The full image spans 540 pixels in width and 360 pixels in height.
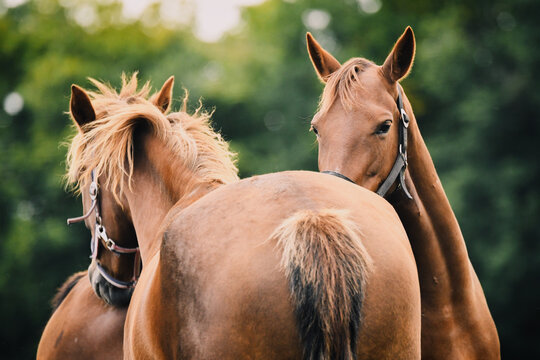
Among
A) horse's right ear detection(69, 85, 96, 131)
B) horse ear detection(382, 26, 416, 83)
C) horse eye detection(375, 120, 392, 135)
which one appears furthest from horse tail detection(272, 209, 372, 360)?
horse's right ear detection(69, 85, 96, 131)

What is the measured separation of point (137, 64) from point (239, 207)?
2489 cm

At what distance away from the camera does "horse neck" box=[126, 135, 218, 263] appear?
386 centimetres

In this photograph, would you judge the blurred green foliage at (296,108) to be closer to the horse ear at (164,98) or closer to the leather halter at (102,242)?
the horse ear at (164,98)

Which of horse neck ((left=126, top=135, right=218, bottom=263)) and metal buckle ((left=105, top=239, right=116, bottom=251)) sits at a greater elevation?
horse neck ((left=126, top=135, right=218, bottom=263))

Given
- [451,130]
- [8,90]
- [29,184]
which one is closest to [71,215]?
[29,184]

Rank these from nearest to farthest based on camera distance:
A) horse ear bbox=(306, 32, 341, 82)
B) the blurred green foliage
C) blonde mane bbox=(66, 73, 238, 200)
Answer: blonde mane bbox=(66, 73, 238, 200) < horse ear bbox=(306, 32, 341, 82) < the blurred green foliage

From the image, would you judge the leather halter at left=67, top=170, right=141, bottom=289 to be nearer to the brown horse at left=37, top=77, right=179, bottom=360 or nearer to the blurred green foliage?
the brown horse at left=37, top=77, right=179, bottom=360

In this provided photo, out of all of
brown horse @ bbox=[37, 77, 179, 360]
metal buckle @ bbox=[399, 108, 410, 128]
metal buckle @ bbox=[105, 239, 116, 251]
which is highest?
metal buckle @ bbox=[399, 108, 410, 128]

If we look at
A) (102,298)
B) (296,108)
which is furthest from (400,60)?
(296,108)

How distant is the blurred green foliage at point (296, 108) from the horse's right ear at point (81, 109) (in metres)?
10.7

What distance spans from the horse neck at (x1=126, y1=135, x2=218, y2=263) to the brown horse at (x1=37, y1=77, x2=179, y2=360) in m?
0.31

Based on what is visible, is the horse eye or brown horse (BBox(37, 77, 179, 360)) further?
brown horse (BBox(37, 77, 179, 360))

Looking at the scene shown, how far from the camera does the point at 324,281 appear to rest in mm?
2357

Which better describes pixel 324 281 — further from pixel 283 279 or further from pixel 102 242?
pixel 102 242
